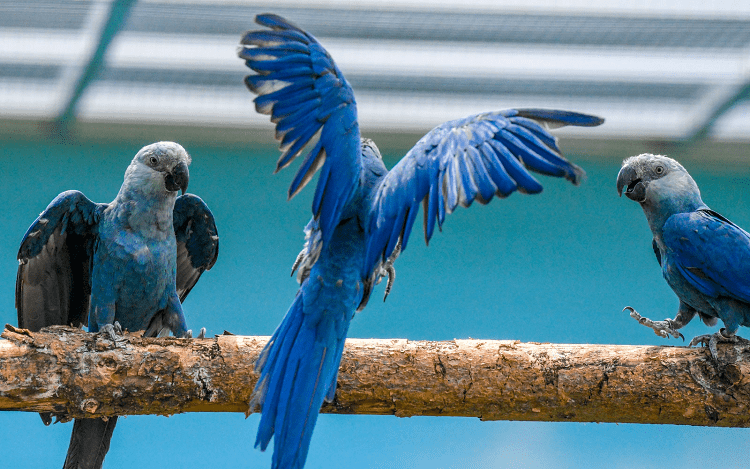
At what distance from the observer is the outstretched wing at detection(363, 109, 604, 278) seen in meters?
1.34

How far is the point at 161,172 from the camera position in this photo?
7.00 feet

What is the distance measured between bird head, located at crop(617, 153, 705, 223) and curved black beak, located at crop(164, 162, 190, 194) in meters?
1.44

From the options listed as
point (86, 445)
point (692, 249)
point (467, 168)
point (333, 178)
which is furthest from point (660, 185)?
point (86, 445)

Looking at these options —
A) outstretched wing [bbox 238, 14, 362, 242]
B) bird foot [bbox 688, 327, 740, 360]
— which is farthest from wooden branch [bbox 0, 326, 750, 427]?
outstretched wing [bbox 238, 14, 362, 242]

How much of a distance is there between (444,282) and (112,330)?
7.81 ft

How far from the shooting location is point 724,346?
1.83 m

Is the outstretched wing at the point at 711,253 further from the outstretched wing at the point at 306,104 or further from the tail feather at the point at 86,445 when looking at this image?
the tail feather at the point at 86,445

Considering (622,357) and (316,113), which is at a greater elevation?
(316,113)

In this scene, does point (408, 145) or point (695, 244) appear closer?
point (695, 244)

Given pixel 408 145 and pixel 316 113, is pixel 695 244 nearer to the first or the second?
pixel 316 113

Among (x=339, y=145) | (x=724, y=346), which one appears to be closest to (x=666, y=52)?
(x=724, y=346)

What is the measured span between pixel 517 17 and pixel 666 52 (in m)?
0.86

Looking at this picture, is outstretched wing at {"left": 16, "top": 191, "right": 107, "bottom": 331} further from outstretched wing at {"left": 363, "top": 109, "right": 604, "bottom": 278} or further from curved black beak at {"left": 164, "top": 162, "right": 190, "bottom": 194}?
outstretched wing at {"left": 363, "top": 109, "right": 604, "bottom": 278}

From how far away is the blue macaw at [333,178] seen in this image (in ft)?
4.55
